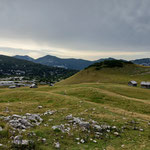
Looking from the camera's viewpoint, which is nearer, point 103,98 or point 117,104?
point 117,104

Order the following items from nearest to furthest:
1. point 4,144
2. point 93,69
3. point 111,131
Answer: point 4,144 < point 111,131 < point 93,69

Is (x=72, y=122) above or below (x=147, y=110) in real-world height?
above

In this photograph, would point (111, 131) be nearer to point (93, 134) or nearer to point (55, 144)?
point (93, 134)

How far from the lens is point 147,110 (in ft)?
97.8

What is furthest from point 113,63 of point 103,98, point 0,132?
point 0,132

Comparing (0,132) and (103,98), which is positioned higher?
(0,132)

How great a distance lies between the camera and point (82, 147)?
35.9 feet

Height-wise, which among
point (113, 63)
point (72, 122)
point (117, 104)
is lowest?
point (117, 104)

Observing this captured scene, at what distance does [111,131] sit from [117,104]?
2034 cm

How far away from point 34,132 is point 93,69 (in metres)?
132

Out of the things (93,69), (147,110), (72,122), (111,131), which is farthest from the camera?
(93,69)

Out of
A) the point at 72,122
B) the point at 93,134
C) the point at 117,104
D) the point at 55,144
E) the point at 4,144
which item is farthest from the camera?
the point at 117,104

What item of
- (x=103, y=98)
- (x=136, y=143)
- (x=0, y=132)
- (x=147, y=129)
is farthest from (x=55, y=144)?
(x=103, y=98)

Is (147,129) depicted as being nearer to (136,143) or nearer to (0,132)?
(136,143)
